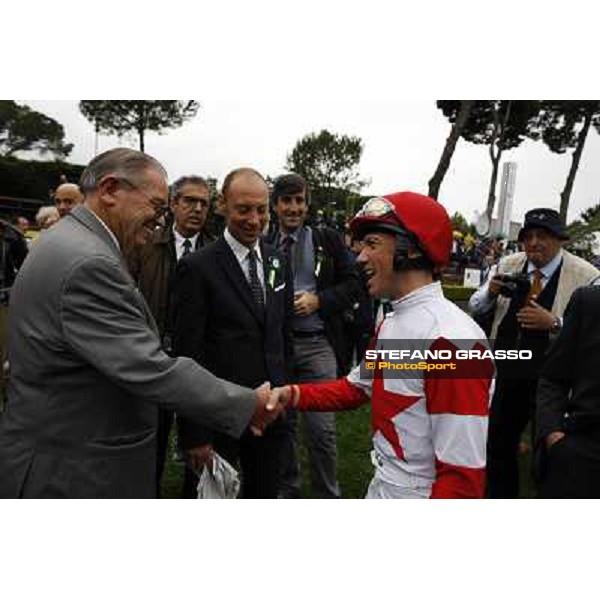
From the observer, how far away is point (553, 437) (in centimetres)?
249

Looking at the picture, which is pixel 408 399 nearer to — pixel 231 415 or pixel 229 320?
pixel 231 415

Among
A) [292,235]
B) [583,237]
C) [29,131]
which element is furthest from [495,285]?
[29,131]

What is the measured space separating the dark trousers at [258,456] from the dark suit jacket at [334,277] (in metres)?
1.15

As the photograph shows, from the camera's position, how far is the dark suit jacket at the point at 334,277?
3.86 m

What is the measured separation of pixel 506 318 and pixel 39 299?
2890 mm

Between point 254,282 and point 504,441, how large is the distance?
2145 millimetres

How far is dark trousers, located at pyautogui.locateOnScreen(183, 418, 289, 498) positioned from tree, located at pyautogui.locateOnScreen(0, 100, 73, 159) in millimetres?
2321

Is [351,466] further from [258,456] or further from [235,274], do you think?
[235,274]

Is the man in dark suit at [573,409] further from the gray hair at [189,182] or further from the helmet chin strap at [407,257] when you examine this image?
the gray hair at [189,182]

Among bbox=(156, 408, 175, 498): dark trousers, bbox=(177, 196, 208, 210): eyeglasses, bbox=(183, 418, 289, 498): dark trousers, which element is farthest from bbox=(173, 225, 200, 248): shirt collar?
bbox=(183, 418, 289, 498): dark trousers

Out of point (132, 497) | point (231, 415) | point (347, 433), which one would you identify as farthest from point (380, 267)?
point (347, 433)

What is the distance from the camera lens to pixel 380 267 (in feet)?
6.52

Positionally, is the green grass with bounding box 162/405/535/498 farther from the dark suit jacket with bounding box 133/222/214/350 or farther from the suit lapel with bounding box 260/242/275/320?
the suit lapel with bounding box 260/242/275/320

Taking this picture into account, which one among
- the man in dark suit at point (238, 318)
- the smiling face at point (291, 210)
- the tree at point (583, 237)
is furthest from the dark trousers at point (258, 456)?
the tree at point (583, 237)
